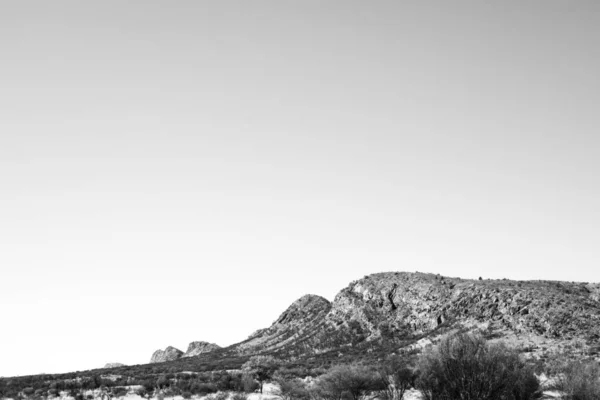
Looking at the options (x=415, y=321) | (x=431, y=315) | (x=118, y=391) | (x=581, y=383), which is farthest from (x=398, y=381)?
(x=415, y=321)

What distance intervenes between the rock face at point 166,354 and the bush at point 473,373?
125 metres

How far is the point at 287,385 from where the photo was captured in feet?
161

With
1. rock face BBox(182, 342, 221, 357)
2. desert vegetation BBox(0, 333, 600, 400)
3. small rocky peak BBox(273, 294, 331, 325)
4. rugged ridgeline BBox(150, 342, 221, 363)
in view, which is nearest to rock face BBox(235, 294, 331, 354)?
small rocky peak BBox(273, 294, 331, 325)

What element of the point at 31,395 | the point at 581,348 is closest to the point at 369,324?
the point at 581,348

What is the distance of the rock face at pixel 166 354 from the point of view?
493 feet

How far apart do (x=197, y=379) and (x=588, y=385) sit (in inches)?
1653

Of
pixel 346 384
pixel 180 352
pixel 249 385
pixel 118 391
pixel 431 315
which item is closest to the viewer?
pixel 346 384

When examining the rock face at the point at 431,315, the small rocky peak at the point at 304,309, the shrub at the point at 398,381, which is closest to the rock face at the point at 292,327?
the small rocky peak at the point at 304,309

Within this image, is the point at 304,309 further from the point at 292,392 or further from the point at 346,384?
the point at 346,384

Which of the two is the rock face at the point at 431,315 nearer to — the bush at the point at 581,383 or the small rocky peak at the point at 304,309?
the small rocky peak at the point at 304,309

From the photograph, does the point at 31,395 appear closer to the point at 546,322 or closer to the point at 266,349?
the point at 266,349

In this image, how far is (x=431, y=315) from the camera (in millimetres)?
92000

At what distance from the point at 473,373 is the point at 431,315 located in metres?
57.9

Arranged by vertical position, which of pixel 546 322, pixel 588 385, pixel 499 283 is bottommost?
pixel 588 385
